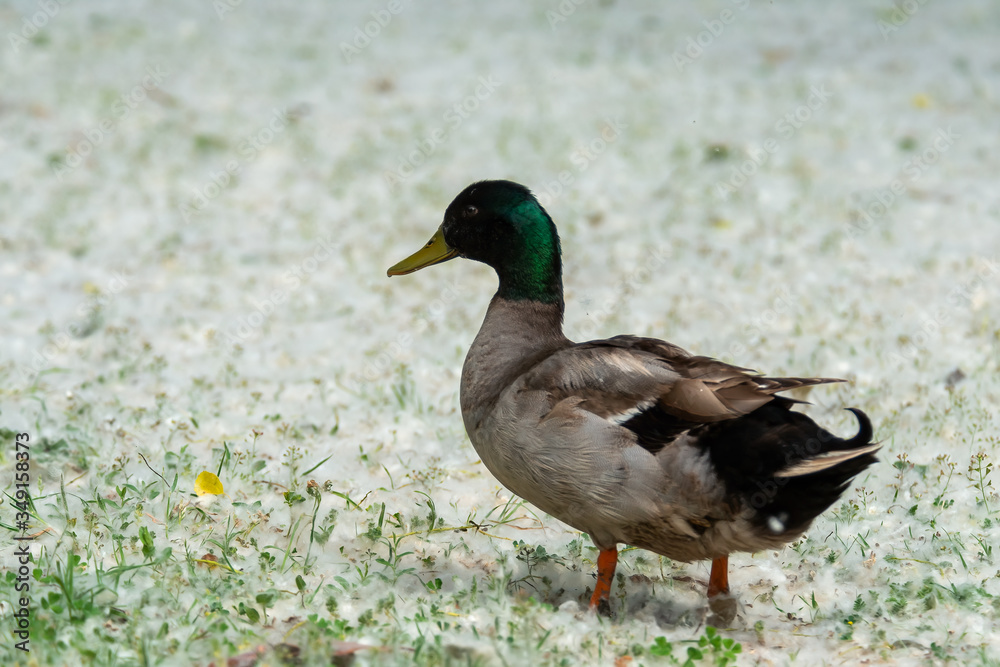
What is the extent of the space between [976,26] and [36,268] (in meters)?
10.3

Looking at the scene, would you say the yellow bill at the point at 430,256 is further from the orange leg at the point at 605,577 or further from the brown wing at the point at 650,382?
the orange leg at the point at 605,577

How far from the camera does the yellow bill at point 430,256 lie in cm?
405

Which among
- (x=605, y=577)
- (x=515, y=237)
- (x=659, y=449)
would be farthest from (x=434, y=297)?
(x=659, y=449)

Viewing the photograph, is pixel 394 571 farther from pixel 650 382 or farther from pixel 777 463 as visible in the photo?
pixel 777 463

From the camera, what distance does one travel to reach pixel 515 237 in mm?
3783

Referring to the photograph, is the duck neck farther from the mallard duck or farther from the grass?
the grass

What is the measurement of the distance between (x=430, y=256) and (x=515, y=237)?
45 cm

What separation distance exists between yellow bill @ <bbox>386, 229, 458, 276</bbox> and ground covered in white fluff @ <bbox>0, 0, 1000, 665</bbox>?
0.84m

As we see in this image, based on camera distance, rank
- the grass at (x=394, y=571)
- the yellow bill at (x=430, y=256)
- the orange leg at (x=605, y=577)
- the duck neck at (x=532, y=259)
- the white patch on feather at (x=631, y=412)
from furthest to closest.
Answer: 1. the yellow bill at (x=430, y=256)
2. the duck neck at (x=532, y=259)
3. the orange leg at (x=605, y=577)
4. the white patch on feather at (x=631, y=412)
5. the grass at (x=394, y=571)

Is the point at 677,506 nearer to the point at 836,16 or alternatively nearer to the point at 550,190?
the point at 550,190

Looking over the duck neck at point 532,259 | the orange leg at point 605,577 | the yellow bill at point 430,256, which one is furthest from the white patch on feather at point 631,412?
the yellow bill at point 430,256

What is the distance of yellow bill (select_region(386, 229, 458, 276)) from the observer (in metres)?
4.05

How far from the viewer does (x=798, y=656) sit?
3.10 meters

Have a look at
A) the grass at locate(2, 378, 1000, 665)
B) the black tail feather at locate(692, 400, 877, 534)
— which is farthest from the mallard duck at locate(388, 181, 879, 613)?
the grass at locate(2, 378, 1000, 665)
